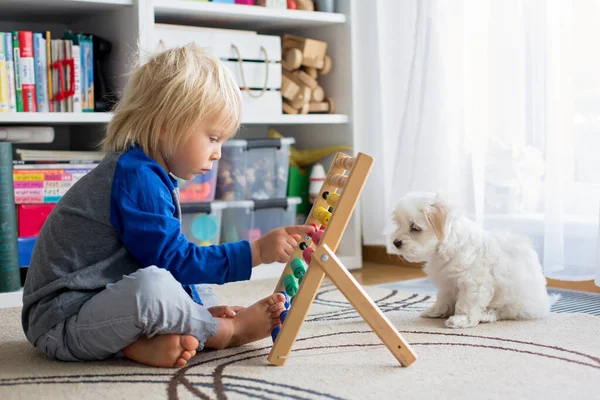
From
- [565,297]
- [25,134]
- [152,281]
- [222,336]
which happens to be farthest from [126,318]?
[565,297]

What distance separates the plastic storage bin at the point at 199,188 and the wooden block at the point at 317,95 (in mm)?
376

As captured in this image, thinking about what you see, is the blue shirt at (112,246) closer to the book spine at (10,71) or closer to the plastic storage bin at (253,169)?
the book spine at (10,71)

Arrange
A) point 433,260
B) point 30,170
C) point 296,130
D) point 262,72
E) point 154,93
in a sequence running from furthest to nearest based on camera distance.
A: 1. point 296,130
2. point 262,72
3. point 30,170
4. point 433,260
5. point 154,93

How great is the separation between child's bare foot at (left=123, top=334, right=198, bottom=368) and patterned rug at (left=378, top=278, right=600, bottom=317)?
2.63ft

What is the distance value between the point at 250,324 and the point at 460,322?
40 cm

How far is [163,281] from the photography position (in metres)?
1.19

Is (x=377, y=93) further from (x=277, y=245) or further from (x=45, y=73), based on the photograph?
(x=277, y=245)

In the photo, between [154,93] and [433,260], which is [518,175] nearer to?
[433,260]

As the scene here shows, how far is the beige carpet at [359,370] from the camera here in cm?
106

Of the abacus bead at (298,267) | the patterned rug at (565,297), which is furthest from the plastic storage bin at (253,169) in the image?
the abacus bead at (298,267)

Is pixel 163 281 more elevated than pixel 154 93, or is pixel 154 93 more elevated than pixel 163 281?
pixel 154 93

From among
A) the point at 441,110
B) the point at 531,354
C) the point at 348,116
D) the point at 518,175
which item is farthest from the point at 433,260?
the point at 348,116

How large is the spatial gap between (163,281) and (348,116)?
1236 millimetres

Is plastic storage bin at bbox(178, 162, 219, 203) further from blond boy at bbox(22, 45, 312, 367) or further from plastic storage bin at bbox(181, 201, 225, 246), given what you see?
blond boy at bbox(22, 45, 312, 367)
